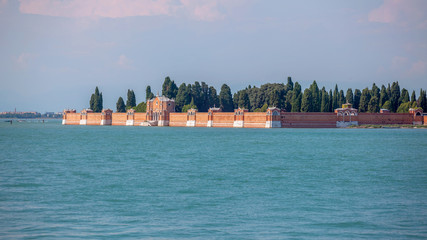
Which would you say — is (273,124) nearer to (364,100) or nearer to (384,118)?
(364,100)

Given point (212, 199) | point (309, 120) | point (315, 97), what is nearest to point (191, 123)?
point (309, 120)

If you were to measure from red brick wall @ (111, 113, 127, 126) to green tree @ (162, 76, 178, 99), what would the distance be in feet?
24.3

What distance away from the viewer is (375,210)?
41.8 feet

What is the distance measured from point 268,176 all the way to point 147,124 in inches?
2556

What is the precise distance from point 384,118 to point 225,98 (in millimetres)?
24410

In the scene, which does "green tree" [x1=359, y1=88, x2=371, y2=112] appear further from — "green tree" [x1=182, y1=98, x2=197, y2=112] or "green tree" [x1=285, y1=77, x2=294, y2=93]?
"green tree" [x1=182, y1=98, x2=197, y2=112]

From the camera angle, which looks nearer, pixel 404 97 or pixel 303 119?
pixel 303 119

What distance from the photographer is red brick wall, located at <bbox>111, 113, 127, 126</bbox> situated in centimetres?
8800

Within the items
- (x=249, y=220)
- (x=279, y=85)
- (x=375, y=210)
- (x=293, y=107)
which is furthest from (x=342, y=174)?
(x=279, y=85)

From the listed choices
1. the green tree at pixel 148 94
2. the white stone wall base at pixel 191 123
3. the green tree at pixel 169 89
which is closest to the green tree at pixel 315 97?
the white stone wall base at pixel 191 123

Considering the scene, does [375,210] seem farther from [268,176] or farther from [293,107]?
[293,107]

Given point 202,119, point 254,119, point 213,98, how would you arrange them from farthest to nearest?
point 213,98, point 202,119, point 254,119

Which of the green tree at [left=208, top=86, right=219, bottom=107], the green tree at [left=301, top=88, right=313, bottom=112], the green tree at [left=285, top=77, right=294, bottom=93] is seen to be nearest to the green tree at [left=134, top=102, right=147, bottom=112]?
the green tree at [left=208, top=86, right=219, bottom=107]

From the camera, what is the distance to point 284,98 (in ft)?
263
